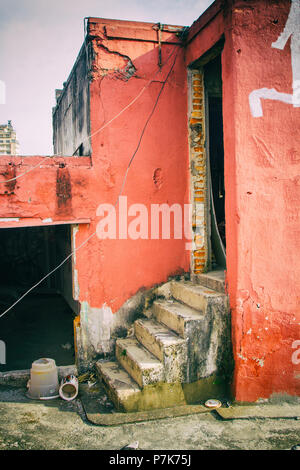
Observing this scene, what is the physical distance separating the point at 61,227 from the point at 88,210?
371 cm

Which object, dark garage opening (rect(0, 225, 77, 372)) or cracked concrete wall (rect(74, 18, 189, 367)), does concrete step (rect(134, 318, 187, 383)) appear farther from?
dark garage opening (rect(0, 225, 77, 372))

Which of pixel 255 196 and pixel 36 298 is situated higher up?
pixel 255 196

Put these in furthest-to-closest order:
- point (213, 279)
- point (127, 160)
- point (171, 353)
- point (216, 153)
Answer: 1. point (216, 153)
2. point (127, 160)
3. point (213, 279)
4. point (171, 353)

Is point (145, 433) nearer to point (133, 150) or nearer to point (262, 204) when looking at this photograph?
point (262, 204)

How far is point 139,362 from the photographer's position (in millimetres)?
4062

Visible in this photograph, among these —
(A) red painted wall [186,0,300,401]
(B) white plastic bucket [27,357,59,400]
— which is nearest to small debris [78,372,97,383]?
(B) white plastic bucket [27,357,59,400]

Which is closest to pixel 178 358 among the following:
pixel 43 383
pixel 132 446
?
pixel 132 446

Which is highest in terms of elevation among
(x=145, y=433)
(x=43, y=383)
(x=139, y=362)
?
(x=139, y=362)

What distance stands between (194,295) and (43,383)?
205 centimetres

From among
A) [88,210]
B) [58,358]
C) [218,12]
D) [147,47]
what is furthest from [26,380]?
[218,12]

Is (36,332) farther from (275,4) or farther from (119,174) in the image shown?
(275,4)

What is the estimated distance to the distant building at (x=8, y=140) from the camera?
668 inches

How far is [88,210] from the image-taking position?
475 centimetres

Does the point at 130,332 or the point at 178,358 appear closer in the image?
the point at 178,358
